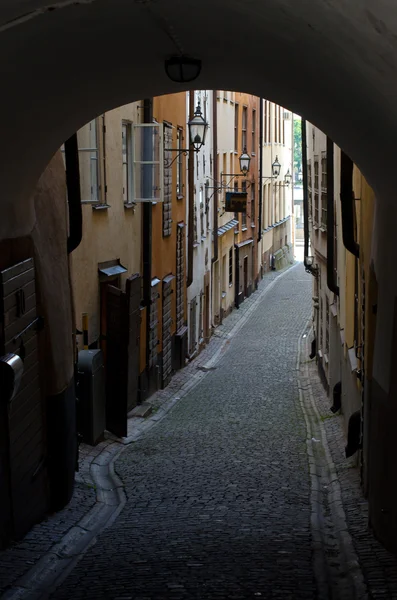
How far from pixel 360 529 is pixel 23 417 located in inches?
116

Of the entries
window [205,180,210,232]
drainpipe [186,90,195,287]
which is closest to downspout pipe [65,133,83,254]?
drainpipe [186,90,195,287]

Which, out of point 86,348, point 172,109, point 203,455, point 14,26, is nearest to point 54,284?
point 86,348

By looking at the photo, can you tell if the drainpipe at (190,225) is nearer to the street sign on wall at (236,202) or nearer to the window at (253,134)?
the street sign on wall at (236,202)

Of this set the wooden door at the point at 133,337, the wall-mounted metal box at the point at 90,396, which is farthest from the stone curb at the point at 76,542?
the wooden door at the point at 133,337

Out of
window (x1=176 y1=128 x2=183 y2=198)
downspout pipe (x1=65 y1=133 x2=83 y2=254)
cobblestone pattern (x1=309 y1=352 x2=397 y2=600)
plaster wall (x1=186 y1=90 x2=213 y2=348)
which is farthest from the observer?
plaster wall (x1=186 y1=90 x2=213 y2=348)

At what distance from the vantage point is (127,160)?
48.0ft

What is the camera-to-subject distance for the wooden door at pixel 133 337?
1436 cm

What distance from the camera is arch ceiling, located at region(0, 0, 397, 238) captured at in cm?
464

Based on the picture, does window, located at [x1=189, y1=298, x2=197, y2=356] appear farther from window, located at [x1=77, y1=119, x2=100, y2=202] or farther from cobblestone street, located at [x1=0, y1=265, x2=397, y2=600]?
window, located at [x1=77, y1=119, x2=100, y2=202]

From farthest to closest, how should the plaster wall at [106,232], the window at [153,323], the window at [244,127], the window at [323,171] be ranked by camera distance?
1. the window at [244,127]
2. the window at [323,171]
3. the window at [153,323]
4. the plaster wall at [106,232]

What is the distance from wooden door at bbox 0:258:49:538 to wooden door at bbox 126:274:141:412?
18.5ft

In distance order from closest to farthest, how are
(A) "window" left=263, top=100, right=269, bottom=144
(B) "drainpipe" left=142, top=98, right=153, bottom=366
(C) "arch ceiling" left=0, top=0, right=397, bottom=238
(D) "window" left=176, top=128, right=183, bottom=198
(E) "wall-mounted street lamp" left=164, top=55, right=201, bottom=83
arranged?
1. (C) "arch ceiling" left=0, top=0, right=397, bottom=238
2. (E) "wall-mounted street lamp" left=164, top=55, right=201, bottom=83
3. (B) "drainpipe" left=142, top=98, right=153, bottom=366
4. (D) "window" left=176, top=128, right=183, bottom=198
5. (A) "window" left=263, top=100, right=269, bottom=144

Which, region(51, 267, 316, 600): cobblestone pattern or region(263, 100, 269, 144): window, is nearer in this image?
region(51, 267, 316, 600): cobblestone pattern

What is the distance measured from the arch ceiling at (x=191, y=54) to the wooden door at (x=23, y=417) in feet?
1.61
